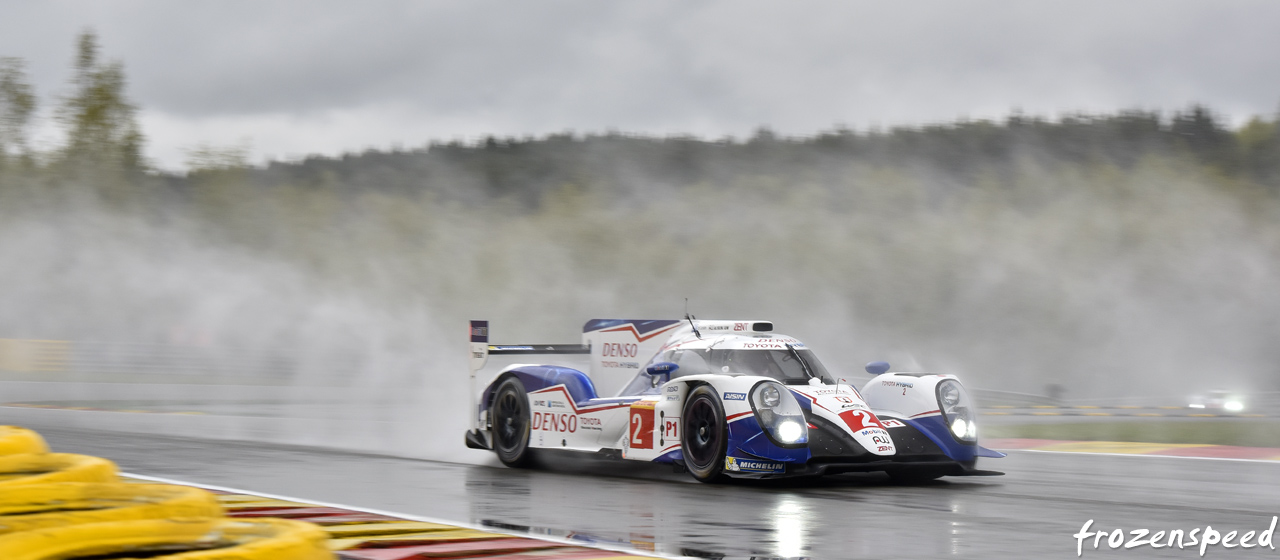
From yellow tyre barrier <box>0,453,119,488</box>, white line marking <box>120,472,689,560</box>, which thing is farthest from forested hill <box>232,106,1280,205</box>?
yellow tyre barrier <box>0,453,119,488</box>

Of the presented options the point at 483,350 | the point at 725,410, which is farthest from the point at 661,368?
the point at 483,350

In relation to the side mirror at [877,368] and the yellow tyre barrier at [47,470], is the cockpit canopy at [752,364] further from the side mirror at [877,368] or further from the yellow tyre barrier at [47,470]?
the yellow tyre barrier at [47,470]

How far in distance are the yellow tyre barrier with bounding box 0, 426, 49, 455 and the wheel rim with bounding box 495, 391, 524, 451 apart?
568 centimetres

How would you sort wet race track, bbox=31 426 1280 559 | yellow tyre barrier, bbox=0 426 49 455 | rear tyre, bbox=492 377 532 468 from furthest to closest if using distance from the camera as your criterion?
rear tyre, bbox=492 377 532 468 < wet race track, bbox=31 426 1280 559 < yellow tyre barrier, bbox=0 426 49 455

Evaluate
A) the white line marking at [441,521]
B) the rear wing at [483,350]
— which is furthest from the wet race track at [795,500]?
the rear wing at [483,350]

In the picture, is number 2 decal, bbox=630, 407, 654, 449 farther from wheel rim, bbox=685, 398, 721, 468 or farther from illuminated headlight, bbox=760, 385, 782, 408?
illuminated headlight, bbox=760, 385, 782, 408

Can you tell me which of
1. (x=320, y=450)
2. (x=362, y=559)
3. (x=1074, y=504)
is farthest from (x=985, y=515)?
(x=320, y=450)

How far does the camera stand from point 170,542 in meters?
3.53

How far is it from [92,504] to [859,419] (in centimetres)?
520

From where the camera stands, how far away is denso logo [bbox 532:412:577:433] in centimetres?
949

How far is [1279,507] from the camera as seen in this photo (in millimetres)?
7270

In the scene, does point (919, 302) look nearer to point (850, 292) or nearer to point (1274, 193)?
point (850, 292)

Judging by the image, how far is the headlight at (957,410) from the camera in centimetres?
850

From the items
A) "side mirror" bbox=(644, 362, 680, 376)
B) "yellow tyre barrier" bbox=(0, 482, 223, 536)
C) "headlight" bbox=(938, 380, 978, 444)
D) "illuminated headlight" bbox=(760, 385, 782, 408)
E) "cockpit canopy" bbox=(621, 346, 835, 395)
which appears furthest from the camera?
"cockpit canopy" bbox=(621, 346, 835, 395)
